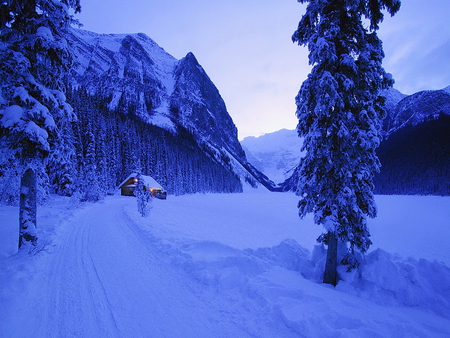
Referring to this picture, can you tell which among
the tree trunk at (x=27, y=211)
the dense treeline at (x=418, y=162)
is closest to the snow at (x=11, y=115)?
the tree trunk at (x=27, y=211)

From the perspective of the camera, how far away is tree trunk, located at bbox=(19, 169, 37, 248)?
749 centimetres

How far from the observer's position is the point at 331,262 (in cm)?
686

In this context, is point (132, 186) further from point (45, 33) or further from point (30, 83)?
point (45, 33)

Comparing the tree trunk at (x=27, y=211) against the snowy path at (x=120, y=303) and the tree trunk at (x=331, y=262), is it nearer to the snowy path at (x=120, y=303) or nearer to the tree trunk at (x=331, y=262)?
the snowy path at (x=120, y=303)

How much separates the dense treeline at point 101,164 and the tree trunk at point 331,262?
35.0ft

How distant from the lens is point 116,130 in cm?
6625

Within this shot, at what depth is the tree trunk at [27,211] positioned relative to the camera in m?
7.49

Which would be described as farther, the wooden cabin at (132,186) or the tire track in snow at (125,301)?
the wooden cabin at (132,186)

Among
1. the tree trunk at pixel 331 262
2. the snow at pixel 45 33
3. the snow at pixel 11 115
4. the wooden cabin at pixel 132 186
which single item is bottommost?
the tree trunk at pixel 331 262

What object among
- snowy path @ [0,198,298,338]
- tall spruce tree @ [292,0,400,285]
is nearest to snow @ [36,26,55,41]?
snowy path @ [0,198,298,338]

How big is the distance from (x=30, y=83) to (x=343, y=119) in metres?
10.9

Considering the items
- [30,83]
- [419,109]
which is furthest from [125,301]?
[419,109]

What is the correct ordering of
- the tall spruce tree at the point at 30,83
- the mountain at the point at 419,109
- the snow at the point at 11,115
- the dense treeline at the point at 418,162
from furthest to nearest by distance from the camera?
the mountain at the point at 419,109 → the dense treeline at the point at 418,162 → the tall spruce tree at the point at 30,83 → the snow at the point at 11,115

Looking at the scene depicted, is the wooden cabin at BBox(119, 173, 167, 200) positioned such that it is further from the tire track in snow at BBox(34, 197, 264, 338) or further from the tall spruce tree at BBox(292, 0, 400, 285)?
the tall spruce tree at BBox(292, 0, 400, 285)
